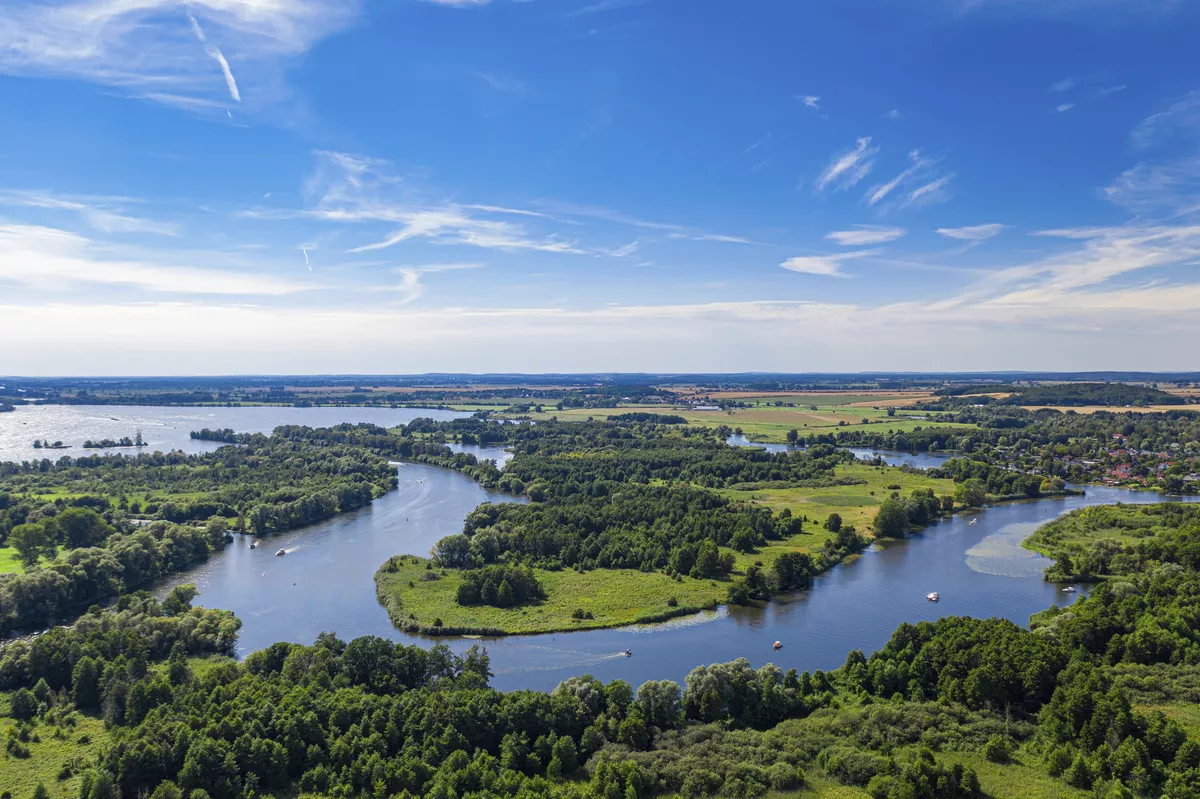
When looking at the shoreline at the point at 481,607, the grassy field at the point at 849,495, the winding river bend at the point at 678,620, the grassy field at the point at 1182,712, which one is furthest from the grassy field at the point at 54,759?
the grassy field at the point at 849,495

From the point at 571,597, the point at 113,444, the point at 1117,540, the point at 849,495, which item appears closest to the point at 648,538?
the point at 571,597

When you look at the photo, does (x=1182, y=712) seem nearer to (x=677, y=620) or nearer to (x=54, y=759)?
(x=677, y=620)

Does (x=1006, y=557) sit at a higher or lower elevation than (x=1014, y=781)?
lower

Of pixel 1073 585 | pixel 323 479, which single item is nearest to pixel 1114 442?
pixel 1073 585

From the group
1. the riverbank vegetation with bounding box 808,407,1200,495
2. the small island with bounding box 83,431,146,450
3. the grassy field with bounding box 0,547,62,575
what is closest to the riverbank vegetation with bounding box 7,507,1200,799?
the grassy field with bounding box 0,547,62,575

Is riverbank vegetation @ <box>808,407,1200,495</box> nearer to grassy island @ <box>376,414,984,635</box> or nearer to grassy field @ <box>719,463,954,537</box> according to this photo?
grassy field @ <box>719,463,954,537</box>
